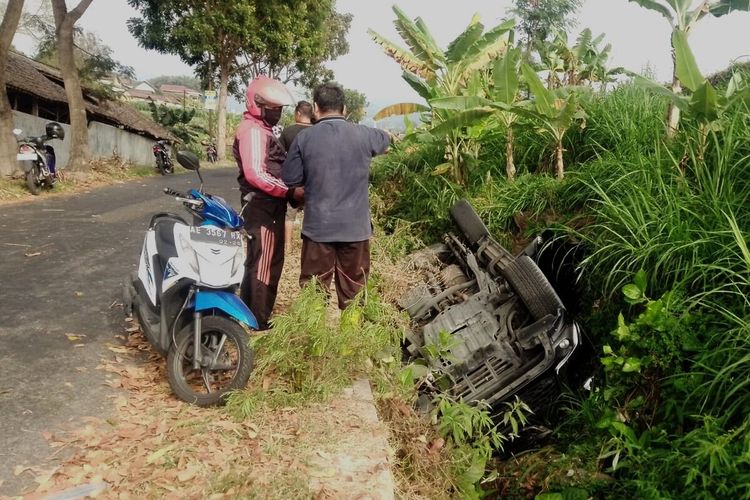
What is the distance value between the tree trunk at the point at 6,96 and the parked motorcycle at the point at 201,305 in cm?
972

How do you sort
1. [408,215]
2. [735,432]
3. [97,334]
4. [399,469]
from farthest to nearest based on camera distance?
[408,215] → [97,334] → [399,469] → [735,432]

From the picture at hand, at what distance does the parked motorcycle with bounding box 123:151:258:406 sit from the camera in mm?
3293

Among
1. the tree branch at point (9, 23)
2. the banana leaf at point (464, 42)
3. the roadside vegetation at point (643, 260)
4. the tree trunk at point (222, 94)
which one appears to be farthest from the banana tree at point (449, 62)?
the tree trunk at point (222, 94)

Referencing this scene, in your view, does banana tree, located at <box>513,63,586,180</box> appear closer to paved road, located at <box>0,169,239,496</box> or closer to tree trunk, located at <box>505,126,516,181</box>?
tree trunk, located at <box>505,126,516,181</box>

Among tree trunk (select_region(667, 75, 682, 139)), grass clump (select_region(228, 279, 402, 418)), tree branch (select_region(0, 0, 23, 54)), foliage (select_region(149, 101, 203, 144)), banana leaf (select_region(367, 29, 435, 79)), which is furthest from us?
foliage (select_region(149, 101, 203, 144))

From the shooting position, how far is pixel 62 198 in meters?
10.9

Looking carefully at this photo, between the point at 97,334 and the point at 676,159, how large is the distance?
465 centimetres

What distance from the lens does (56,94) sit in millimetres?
18250

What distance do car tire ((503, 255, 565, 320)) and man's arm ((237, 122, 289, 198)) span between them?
6.08ft

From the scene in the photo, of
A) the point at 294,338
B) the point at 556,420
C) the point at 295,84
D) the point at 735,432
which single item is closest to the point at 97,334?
the point at 294,338

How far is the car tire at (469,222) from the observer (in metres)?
5.20

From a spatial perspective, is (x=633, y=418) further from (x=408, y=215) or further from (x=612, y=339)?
(x=408, y=215)

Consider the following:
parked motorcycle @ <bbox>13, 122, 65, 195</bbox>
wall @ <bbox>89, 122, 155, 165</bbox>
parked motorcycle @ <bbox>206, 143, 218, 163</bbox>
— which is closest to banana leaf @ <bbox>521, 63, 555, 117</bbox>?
parked motorcycle @ <bbox>13, 122, 65, 195</bbox>

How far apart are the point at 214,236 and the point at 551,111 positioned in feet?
12.1
